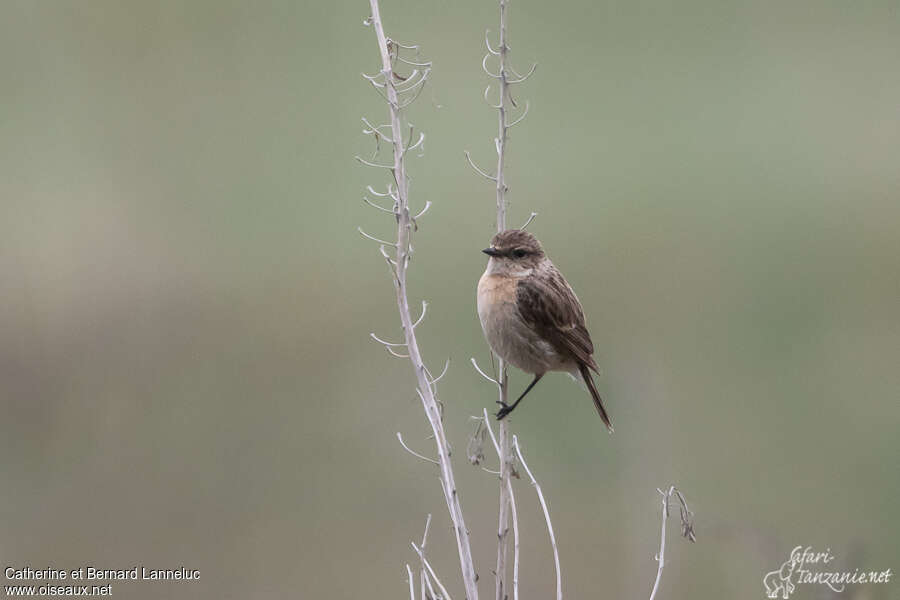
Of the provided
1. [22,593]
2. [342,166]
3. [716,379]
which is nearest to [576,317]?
[22,593]

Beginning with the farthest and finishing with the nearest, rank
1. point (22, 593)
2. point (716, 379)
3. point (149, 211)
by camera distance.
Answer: point (149, 211), point (716, 379), point (22, 593)

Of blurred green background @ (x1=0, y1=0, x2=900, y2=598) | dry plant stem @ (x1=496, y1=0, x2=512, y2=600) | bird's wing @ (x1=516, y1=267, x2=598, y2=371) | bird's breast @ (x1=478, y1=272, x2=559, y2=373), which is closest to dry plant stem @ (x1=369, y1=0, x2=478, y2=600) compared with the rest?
dry plant stem @ (x1=496, y1=0, x2=512, y2=600)

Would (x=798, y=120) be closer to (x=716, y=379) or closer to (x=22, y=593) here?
(x=716, y=379)

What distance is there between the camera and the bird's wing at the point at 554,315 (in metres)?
5.26

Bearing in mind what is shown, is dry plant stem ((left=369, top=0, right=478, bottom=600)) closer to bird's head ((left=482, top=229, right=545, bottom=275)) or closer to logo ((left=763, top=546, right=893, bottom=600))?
logo ((left=763, top=546, right=893, bottom=600))

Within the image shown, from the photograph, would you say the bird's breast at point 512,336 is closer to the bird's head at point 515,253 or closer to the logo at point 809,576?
the bird's head at point 515,253

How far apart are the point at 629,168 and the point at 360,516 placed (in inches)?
373

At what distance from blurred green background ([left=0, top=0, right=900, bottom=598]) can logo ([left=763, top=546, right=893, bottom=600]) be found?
7cm

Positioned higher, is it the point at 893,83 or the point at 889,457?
the point at 893,83

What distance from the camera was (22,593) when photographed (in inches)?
212

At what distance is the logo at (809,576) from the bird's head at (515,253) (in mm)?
1680

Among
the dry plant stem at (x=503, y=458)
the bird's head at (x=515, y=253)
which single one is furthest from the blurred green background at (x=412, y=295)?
the bird's head at (x=515, y=253)

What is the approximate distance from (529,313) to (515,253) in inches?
11.1

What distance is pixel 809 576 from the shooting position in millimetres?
4539
